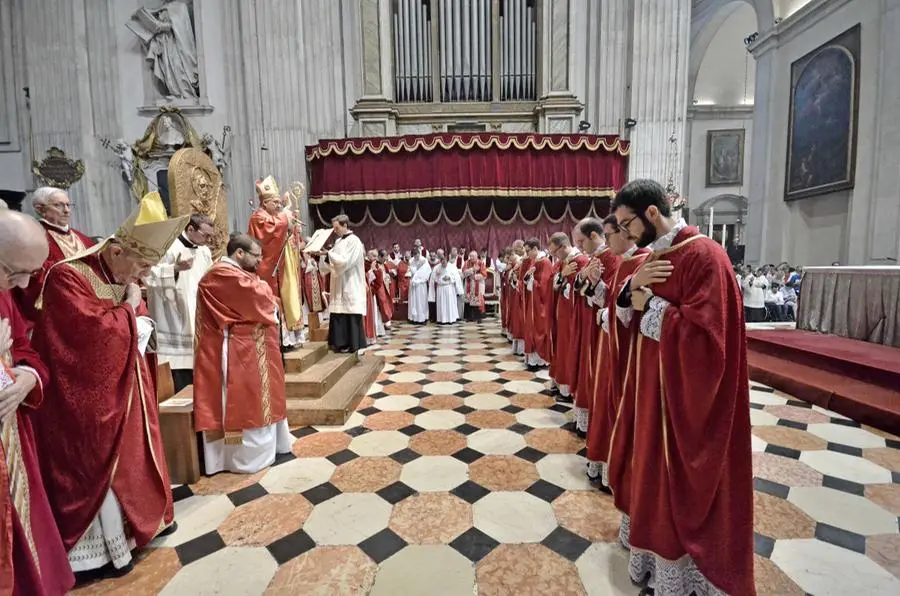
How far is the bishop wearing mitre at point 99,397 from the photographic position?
5.82 feet

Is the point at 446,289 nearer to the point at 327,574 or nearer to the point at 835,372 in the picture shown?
the point at 835,372

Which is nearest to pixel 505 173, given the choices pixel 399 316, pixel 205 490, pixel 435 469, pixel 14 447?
pixel 399 316

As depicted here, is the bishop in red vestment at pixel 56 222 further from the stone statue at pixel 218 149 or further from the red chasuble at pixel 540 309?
the stone statue at pixel 218 149

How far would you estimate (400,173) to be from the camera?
9.75 metres

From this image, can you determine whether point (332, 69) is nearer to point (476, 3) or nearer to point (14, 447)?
point (476, 3)

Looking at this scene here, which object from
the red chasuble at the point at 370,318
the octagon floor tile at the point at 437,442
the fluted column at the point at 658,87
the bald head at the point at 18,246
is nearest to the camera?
the bald head at the point at 18,246

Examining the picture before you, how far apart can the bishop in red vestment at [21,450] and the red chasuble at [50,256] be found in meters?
0.23

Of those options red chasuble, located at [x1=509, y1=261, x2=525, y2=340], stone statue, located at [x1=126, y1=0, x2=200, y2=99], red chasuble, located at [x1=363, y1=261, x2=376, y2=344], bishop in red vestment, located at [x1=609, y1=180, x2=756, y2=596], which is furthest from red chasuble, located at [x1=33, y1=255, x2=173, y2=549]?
stone statue, located at [x1=126, y1=0, x2=200, y2=99]

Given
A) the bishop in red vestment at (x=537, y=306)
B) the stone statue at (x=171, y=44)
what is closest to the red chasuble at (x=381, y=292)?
the bishop in red vestment at (x=537, y=306)

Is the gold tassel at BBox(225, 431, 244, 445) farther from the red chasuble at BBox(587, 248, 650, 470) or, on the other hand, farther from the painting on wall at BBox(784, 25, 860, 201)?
the painting on wall at BBox(784, 25, 860, 201)

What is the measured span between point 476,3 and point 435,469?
12.5 m

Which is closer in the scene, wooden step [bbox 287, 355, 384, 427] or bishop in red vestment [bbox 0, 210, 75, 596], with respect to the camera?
bishop in red vestment [bbox 0, 210, 75, 596]

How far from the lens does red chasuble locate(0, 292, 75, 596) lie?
131 cm

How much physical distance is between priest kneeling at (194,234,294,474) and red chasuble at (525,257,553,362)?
121 inches
